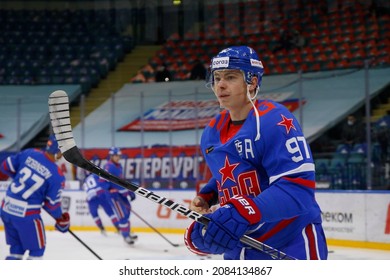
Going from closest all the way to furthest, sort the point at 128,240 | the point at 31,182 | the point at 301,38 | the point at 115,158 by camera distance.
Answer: the point at 31,182 → the point at 128,240 → the point at 115,158 → the point at 301,38

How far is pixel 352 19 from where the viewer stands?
661 centimetres

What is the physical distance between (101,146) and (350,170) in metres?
2.25

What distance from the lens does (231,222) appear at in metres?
1.65

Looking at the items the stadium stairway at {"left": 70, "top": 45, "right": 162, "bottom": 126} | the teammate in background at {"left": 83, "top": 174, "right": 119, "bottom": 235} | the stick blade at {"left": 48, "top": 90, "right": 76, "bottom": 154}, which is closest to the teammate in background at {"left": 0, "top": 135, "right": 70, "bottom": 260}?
the stadium stairway at {"left": 70, "top": 45, "right": 162, "bottom": 126}

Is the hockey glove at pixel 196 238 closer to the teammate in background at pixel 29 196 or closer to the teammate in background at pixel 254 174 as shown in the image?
the teammate in background at pixel 254 174

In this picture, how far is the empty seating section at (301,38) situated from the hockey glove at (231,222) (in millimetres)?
2624

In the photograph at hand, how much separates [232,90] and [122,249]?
14.3 feet

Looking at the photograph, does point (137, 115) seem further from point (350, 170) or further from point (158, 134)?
point (350, 170)

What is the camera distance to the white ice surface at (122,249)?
497 centimetres

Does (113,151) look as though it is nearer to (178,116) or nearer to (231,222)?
(178,116)

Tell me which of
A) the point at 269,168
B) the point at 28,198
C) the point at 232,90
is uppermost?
the point at 232,90

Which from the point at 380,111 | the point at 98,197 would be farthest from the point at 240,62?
the point at 98,197

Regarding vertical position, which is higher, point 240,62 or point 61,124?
point 240,62

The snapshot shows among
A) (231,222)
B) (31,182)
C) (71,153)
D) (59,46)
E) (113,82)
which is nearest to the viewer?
(231,222)
